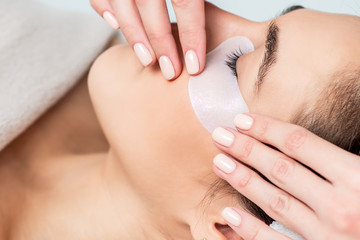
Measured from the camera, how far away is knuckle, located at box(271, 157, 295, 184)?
0.68 meters

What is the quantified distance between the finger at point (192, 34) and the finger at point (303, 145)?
15 cm

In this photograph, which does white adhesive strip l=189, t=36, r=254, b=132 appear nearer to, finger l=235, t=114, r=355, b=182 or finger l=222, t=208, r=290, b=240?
finger l=235, t=114, r=355, b=182

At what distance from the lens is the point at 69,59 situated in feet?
3.98

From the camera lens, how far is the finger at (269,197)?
68cm

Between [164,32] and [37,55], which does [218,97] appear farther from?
[37,55]

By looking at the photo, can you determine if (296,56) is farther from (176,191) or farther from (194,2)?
(176,191)

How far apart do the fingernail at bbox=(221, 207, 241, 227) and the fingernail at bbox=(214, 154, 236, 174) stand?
0.07 meters

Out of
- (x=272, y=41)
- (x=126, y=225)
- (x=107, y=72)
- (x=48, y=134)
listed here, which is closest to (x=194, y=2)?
(x=272, y=41)

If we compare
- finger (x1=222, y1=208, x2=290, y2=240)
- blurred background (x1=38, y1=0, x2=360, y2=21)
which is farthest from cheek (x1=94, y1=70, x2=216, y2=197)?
blurred background (x1=38, y1=0, x2=360, y2=21)

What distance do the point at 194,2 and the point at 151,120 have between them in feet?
0.83

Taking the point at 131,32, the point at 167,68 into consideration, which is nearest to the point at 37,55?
the point at 131,32

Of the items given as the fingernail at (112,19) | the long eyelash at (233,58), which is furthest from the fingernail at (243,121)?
the fingernail at (112,19)

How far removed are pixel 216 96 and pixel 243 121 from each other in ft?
0.29

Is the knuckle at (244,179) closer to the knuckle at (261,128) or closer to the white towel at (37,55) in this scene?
the knuckle at (261,128)
